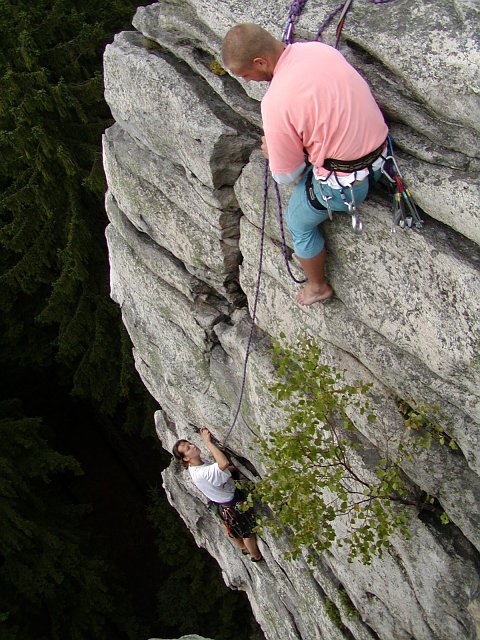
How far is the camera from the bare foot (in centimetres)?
614

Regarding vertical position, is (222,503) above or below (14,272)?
above

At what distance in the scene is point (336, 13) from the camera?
18.1ft

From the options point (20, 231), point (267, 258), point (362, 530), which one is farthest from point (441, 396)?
point (20, 231)

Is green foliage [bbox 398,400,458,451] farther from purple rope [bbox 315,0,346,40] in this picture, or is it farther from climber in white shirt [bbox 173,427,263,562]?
purple rope [bbox 315,0,346,40]

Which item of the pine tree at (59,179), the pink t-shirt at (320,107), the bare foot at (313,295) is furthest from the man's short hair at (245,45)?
the pine tree at (59,179)

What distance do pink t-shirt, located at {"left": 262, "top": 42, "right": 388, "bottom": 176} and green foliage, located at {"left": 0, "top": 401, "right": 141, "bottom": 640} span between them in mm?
9369

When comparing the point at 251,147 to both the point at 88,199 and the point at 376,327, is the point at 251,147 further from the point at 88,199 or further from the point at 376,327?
the point at 88,199

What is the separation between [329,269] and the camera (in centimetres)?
603

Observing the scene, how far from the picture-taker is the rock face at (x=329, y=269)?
5043 mm

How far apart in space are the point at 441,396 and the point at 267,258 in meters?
2.20

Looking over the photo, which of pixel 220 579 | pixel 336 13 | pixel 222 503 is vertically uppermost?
pixel 336 13

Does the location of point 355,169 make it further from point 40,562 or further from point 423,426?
point 40,562

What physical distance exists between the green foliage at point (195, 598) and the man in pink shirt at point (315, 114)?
38.9 ft

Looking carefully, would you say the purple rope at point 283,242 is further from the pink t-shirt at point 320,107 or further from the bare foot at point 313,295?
the pink t-shirt at point 320,107
